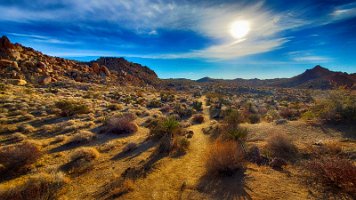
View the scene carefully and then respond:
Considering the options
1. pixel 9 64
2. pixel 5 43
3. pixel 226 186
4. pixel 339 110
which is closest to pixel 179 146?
pixel 226 186

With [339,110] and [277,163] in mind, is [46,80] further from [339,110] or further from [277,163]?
[339,110]

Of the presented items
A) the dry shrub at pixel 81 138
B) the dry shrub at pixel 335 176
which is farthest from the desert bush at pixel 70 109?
the dry shrub at pixel 335 176

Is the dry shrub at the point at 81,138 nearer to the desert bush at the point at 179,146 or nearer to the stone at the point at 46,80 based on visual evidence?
the desert bush at the point at 179,146

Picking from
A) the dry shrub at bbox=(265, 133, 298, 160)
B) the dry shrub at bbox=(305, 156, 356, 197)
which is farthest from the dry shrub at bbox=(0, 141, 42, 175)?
the dry shrub at bbox=(305, 156, 356, 197)

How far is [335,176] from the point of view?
510cm

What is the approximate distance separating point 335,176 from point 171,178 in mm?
4578

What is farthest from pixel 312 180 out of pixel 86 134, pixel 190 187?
pixel 86 134

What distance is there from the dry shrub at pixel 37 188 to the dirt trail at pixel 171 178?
7.11 feet

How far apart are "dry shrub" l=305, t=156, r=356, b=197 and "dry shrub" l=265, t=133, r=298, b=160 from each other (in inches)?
70.4

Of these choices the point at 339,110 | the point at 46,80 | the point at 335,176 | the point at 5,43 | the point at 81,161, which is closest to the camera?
the point at 335,176

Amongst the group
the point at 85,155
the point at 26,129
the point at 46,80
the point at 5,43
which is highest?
the point at 5,43

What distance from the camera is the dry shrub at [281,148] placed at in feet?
24.5

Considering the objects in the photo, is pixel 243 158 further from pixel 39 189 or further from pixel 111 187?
pixel 39 189

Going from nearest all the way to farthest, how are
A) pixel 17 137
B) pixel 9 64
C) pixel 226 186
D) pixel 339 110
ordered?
pixel 226 186 < pixel 339 110 < pixel 17 137 < pixel 9 64
